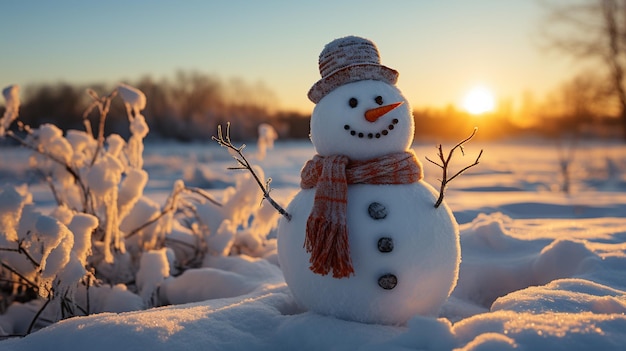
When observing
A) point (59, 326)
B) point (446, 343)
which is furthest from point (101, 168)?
point (446, 343)

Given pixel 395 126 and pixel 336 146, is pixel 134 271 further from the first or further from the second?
pixel 395 126

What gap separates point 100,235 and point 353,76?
83.7 inches

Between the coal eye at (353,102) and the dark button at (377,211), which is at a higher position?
the coal eye at (353,102)

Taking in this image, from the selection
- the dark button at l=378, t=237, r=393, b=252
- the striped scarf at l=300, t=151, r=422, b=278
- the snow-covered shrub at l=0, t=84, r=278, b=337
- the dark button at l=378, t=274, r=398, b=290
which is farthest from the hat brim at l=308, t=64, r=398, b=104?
the snow-covered shrub at l=0, t=84, r=278, b=337

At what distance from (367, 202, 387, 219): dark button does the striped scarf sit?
102 millimetres

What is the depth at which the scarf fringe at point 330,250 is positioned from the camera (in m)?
1.96

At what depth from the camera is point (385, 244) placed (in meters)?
2.00

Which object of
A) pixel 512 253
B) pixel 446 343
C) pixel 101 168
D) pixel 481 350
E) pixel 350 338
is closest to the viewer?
pixel 481 350

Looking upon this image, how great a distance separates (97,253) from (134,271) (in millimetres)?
278

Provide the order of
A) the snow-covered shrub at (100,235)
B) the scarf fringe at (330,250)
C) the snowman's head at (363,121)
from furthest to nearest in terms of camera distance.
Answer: the snow-covered shrub at (100,235) → the snowman's head at (363,121) → the scarf fringe at (330,250)

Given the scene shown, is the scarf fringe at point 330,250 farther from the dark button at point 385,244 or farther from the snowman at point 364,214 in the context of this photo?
the dark button at point 385,244

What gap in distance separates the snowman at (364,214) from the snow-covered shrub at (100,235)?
38.6 inches

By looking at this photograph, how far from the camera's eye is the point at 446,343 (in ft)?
5.41

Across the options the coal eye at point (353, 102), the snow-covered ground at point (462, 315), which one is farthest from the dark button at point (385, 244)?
the coal eye at point (353, 102)
